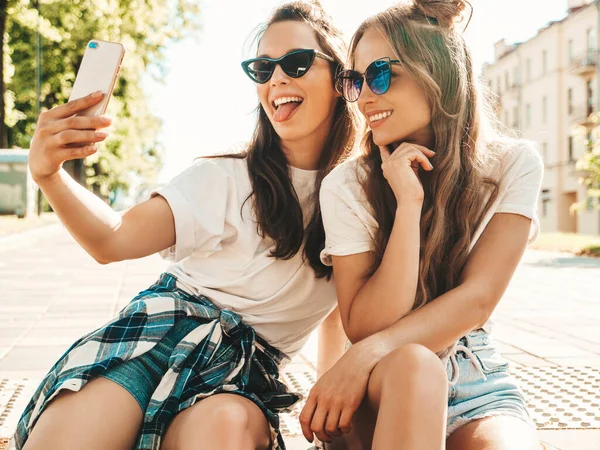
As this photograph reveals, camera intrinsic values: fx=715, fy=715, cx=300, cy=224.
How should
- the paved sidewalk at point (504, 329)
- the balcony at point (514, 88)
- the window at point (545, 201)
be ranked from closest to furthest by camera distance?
the paved sidewalk at point (504, 329)
the window at point (545, 201)
the balcony at point (514, 88)

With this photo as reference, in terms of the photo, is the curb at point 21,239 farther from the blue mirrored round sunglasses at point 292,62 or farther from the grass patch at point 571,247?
the blue mirrored round sunglasses at point 292,62

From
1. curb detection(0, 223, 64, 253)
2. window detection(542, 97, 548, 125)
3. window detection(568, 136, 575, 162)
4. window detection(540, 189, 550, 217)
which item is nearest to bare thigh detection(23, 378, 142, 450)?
curb detection(0, 223, 64, 253)

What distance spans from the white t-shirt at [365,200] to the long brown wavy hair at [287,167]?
0.47 feet

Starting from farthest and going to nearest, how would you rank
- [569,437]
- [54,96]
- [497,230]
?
[54,96], [569,437], [497,230]

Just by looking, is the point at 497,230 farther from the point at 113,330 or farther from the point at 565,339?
the point at 565,339

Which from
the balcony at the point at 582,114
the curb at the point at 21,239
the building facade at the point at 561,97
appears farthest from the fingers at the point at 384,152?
the balcony at the point at 582,114

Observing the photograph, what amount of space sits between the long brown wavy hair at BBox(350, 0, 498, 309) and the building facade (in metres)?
34.9

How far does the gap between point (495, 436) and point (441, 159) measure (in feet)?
3.20

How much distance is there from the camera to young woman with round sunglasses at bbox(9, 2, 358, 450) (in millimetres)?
2111

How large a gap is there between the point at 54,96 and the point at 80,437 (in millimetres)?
27487

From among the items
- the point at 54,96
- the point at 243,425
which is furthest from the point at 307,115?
the point at 54,96

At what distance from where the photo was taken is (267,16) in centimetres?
291

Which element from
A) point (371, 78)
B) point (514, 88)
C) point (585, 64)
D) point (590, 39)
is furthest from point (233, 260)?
point (514, 88)

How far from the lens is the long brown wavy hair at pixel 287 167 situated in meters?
2.57
